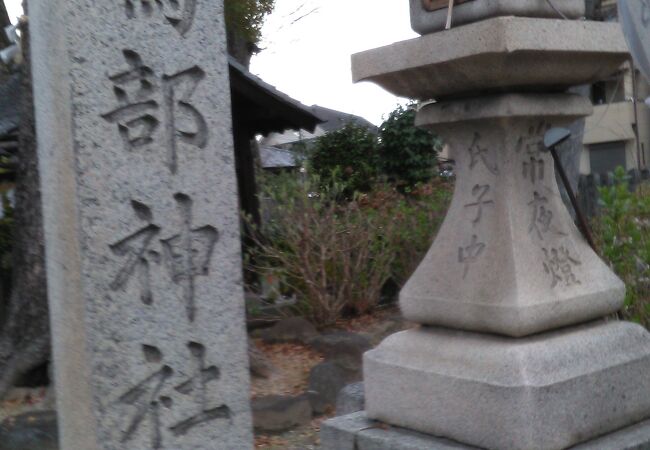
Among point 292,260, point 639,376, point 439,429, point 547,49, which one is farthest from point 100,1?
point 292,260

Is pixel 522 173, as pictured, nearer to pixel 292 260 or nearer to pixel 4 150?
pixel 292 260

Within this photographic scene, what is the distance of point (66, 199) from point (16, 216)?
190 inches

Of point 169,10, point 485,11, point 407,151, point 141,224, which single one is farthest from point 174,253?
point 407,151

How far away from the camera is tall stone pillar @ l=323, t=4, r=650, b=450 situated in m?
3.34

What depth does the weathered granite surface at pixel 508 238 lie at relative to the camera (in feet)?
11.4

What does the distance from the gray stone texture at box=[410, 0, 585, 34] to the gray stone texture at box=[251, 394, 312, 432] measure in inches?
144

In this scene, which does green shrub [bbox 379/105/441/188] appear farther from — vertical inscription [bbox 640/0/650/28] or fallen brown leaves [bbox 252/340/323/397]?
vertical inscription [bbox 640/0/650/28]

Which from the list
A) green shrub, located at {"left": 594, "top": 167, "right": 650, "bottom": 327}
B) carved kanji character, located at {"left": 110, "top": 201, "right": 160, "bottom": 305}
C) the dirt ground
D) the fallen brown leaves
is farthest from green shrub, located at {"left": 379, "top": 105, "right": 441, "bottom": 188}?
carved kanji character, located at {"left": 110, "top": 201, "right": 160, "bottom": 305}

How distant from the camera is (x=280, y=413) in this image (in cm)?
663

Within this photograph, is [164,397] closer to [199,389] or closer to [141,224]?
[199,389]

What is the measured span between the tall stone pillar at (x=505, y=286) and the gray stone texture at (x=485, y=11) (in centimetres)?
1

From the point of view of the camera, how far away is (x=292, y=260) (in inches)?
339

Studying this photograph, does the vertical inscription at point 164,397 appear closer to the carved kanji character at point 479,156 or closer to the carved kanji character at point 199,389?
the carved kanji character at point 199,389

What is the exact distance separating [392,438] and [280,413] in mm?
3064
